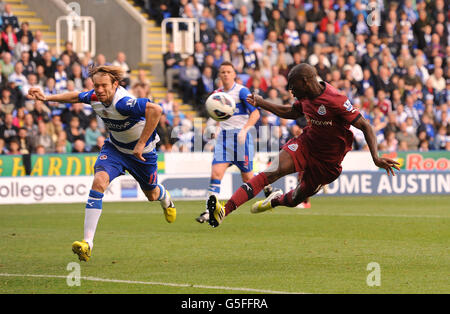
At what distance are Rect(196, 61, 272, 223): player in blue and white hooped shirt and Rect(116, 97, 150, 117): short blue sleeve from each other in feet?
14.3

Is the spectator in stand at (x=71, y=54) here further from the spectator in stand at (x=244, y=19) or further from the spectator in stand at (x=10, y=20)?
the spectator in stand at (x=244, y=19)

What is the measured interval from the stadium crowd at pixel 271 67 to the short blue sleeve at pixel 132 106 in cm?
1169

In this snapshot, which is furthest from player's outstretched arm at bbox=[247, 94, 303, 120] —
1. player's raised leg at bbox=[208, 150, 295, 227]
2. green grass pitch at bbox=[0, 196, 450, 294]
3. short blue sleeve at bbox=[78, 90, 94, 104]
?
short blue sleeve at bbox=[78, 90, 94, 104]

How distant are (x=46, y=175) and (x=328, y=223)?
331 inches

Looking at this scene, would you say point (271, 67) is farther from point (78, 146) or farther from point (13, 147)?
point (13, 147)

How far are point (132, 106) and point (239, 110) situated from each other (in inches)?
196

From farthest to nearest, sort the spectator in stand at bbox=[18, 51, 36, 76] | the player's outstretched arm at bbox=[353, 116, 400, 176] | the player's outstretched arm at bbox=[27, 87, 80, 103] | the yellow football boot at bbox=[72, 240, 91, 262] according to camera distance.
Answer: the spectator in stand at bbox=[18, 51, 36, 76], the player's outstretched arm at bbox=[27, 87, 80, 103], the player's outstretched arm at bbox=[353, 116, 400, 176], the yellow football boot at bbox=[72, 240, 91, 262]

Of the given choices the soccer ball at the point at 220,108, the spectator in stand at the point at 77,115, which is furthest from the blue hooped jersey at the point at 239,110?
the spectator in stand at the point at 77,115

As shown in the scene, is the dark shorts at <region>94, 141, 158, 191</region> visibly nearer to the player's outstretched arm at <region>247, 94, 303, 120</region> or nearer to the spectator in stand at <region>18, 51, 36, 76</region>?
the player's outstretched arm at <region>247, 94, 303, 120</region>

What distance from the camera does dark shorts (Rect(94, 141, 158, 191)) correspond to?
10539 millimetres

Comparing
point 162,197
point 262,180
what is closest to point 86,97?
point 162,197
